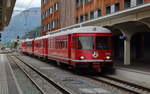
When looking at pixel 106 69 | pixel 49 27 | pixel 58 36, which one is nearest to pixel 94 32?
pixel 106 69

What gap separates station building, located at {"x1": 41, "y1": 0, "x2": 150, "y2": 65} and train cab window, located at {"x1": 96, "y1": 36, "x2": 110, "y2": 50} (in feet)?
8.61

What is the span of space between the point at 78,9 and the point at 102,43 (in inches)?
1120

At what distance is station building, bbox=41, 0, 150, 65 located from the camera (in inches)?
928

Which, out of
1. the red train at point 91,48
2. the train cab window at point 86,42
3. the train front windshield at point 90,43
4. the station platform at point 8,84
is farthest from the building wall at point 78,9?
the station platform at point 8,84

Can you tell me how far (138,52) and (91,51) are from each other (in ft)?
45.6

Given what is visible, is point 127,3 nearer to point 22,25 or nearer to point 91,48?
point 91,48

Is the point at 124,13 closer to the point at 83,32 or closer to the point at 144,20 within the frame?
the point at 144,20

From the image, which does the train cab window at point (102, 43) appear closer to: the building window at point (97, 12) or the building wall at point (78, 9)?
the building wall at point (78, 9)

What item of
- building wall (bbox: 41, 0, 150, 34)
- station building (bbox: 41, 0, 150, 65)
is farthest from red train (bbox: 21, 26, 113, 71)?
building wall (bbox: 41, 0, 150, 34)

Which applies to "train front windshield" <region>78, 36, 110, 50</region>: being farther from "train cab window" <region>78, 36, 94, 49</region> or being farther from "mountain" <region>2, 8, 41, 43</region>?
"mountain" <region>2, 8, 41, 43</region>

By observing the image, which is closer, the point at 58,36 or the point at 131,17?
the point at 131,17

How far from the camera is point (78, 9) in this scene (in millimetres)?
49094

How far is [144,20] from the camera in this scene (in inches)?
877

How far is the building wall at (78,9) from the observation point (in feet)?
114
